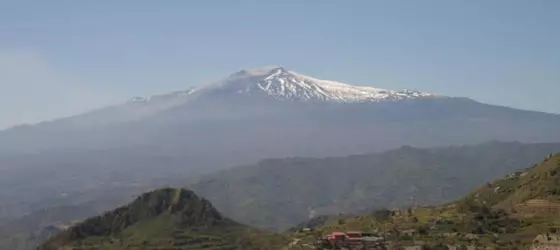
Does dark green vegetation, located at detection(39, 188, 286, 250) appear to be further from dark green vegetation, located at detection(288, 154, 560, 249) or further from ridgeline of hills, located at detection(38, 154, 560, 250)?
dark green vegetation, located at detection(288, 154, 560, 249)

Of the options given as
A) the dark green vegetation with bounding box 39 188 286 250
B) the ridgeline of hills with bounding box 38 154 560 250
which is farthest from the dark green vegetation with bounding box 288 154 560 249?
the dark green vegetation with bounding box 39 188 286 250

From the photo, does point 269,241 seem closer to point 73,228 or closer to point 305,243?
point 305,243

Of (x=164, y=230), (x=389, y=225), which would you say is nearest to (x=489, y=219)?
(x=389, y=225)

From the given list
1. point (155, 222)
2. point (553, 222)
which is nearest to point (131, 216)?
point (155, 222)

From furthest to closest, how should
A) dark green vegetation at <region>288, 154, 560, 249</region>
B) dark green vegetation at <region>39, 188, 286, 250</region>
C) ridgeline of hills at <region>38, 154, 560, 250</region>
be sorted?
1. dark green vegetation at <region>39, 188, 286, 250</region>
2. ridgeline of hills at <region>38, 154, 560, 250</region>
3. dark green vegetation at <region>288, 154, 560, 249</region>

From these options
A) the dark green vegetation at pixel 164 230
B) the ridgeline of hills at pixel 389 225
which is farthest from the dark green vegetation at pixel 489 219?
the dark green vegetation at pixel 164 230

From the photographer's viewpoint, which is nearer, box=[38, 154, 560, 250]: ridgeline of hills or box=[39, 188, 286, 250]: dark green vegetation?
box=[38, 154, 560, 250]: ridgeline of hills

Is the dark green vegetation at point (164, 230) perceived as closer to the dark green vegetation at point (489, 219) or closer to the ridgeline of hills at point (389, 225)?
the ridgeline of hills at point (389, 225)
